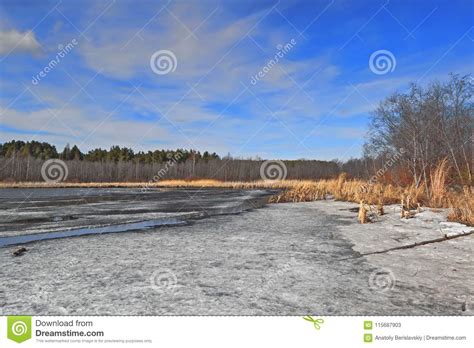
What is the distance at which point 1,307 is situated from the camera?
2.25m

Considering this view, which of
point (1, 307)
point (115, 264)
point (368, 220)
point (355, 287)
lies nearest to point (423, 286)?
point (355, 287)

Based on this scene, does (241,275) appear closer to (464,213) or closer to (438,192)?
(464,213)

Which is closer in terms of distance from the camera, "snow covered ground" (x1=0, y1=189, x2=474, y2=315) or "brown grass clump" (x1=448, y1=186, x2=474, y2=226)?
"snow covered ground" (x1=0, y1=189, x2=474, y2=315)

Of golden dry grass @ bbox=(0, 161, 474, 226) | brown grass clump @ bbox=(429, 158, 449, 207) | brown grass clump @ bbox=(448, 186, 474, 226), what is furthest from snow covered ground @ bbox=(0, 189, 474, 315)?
brown grass clump @ bbox=(429, 158, 449, 207)

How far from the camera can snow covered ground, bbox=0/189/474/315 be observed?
224 centimetres
